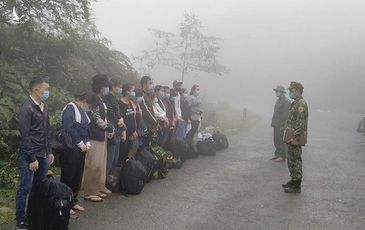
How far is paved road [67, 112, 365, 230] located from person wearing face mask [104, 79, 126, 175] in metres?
0.79

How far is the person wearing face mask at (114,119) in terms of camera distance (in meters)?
7.59

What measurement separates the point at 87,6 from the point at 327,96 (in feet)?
103

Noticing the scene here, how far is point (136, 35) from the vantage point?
4419 inches

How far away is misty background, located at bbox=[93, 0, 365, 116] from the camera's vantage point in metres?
40.2

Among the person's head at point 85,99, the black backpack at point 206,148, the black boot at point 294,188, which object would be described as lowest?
the black boot at point 294,188

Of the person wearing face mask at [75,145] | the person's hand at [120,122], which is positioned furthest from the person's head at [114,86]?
the person wearing face mask at [75,145]

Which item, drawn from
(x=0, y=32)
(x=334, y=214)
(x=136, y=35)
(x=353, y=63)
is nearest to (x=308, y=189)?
(x=334, y=214)

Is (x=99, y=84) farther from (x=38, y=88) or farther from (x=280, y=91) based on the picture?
(x=280, y=91)

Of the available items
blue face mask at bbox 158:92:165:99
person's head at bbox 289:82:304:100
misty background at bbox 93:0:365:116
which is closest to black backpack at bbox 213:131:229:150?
blue face mask at bbox 158:92:165:99

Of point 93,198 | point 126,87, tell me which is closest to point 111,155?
point 93,198

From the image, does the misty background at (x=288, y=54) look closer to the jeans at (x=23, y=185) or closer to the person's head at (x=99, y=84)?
the person's head at (x=99, y=84)

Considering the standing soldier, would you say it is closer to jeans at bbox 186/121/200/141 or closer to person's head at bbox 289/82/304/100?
person's head at bbox 289/82/304/100

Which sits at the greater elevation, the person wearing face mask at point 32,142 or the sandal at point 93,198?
the person wearing face mask at point 32,142

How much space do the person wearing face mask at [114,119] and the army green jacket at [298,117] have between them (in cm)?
344
